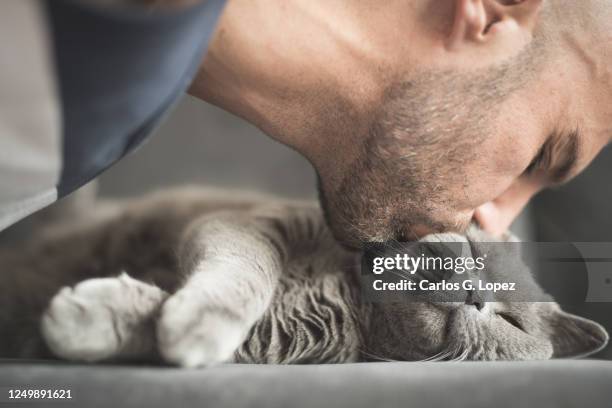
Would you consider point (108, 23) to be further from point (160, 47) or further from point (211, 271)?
point (211, 271)

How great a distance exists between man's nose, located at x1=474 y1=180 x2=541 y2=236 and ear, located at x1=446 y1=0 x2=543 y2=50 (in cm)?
33

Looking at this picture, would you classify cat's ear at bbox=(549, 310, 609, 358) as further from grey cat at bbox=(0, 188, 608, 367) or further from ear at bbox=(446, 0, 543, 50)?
ear at bbox=(446, 0, 543, 50)

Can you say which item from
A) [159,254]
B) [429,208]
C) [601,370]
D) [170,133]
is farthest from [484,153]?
[170,133]

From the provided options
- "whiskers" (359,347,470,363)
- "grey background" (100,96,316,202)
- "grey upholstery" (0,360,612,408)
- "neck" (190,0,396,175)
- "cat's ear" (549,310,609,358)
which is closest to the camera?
"grey upholstery" (0,360,612,408)

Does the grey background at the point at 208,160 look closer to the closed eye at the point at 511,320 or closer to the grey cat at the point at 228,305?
the grey cat at the point at 228,305

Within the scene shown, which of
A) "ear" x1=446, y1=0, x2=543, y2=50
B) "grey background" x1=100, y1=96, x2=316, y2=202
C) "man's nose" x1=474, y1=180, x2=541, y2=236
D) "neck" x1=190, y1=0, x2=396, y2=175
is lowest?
"man's nose" x1=474, y1=180, x2=541, y2=236

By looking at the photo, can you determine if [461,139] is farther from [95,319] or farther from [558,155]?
[95,319]

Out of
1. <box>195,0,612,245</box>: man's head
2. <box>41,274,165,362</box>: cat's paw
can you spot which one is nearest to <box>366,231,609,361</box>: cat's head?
<box>195,0,612,245</box>: man's head

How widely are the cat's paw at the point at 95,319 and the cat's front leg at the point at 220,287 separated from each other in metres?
0.05

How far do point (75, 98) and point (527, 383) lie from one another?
2.04 feet

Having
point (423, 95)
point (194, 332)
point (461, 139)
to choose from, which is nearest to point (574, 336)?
point (461, 139)

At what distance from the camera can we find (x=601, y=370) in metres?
0.77

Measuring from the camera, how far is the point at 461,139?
1036 millimetres

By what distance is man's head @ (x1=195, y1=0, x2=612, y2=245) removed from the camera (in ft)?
3.21
